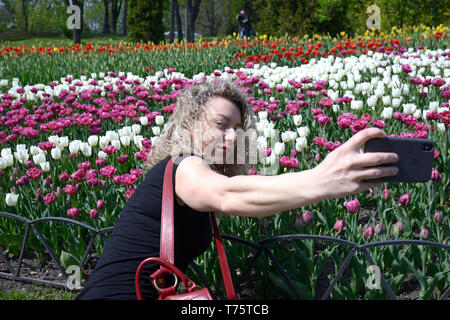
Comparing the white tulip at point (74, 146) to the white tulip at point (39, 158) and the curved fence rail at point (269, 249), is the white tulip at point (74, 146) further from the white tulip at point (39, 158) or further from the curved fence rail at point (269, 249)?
the curved fence rail at point (269, 249)

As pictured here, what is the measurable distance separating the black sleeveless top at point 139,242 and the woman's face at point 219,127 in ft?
0.63

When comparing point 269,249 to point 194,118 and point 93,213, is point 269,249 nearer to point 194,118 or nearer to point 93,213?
point 194,118

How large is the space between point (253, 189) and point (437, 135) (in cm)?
278

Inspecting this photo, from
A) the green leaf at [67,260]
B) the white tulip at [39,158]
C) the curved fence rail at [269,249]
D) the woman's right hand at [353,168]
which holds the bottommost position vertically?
the green leaf at [67,260]

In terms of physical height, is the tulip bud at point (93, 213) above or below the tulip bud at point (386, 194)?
below

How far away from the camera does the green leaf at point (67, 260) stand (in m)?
2.76

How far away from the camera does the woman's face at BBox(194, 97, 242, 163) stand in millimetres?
1812

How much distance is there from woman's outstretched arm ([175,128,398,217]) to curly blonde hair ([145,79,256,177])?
0.32m

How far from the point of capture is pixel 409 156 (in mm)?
1146

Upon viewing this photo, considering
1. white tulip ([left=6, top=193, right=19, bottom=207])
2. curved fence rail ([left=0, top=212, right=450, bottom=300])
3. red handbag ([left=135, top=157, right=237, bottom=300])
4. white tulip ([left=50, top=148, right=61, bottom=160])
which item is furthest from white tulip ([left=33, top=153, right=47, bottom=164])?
red handbag ([left=135, top=157, right=237, bottom=300])

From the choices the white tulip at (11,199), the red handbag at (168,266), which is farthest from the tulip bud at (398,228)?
the white tulip at (11,199)

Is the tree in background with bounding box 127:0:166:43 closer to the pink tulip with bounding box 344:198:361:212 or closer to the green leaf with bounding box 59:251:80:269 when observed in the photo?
the green leaf with bounding box 59:251:80:269

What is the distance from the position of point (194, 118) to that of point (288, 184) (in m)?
0.78
